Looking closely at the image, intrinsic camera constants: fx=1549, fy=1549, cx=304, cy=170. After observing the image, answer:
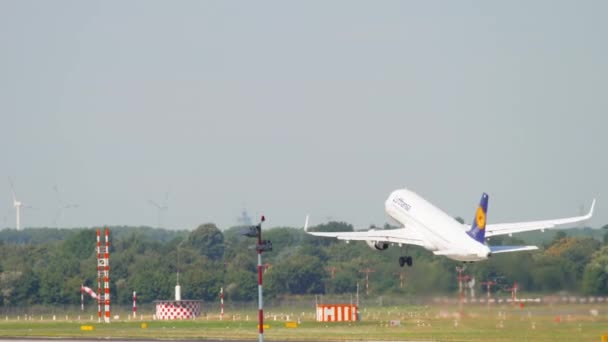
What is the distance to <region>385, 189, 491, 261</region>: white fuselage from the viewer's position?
120125 mm

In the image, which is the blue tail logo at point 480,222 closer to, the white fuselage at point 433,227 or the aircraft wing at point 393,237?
the white fuselage at point 433,227

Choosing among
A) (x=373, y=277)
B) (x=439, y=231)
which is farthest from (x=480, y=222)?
(x=373, y=277)

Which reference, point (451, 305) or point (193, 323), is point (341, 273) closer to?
point (193, 323)

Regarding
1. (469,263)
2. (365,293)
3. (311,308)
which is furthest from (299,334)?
(311,308)

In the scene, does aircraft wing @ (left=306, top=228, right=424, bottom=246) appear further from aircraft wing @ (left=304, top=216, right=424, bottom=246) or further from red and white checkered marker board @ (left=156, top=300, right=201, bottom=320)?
red and white checkered marker board @ (left=156, top=300, right=201, bottom=320)

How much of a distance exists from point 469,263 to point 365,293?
30442 millimetres

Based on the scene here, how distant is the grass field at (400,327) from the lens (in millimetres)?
109125

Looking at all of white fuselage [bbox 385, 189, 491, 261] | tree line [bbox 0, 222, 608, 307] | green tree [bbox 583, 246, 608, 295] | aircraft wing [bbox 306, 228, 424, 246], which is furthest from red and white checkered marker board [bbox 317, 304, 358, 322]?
green tree [bbox 583, 246, 608, 295]

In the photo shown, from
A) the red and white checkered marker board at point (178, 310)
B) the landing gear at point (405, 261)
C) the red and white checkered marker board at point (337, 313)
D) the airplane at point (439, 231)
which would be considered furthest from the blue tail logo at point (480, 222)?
the red and white checkered marker board at point (178, 310)

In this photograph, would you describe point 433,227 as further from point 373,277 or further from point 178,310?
point 178,310

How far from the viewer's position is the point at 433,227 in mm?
128375

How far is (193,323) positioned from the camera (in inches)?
6097

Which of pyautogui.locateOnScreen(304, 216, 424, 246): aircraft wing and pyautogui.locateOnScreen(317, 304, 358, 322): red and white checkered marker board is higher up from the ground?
pyautogui.locateOnScreen(304, 216, 424, 246): aircraft wing

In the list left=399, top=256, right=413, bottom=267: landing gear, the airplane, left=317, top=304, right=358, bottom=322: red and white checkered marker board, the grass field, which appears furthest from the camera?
left=317, top=304, right=358, bottom=322: red and white checkered marker board
